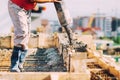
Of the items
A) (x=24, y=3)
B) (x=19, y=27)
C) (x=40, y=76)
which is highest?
(x=24, y=3)

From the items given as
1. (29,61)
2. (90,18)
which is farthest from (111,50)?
(90,18)

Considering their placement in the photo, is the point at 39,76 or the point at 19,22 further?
the point at 19,22

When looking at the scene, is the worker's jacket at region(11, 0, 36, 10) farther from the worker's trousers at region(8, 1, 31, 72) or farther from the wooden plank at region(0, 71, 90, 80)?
the wooden plank at region(0, 71, 90, 80)

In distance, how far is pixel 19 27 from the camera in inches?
245

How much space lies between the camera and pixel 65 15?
6172 mm

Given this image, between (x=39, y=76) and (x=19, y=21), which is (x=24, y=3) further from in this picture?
(x=39, y=76)

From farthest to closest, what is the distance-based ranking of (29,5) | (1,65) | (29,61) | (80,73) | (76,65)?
1. (29,61)
2. (1,65)
3. (29,5)
4. (76,65)
5. (80,73)

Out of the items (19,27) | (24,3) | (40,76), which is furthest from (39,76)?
(24,3)

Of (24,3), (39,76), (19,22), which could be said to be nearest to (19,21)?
(19,22)

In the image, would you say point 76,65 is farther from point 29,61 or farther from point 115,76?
point 29,61

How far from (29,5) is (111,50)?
46.5m

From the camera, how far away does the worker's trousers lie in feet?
20.5

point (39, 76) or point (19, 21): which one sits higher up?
point (19, 21)

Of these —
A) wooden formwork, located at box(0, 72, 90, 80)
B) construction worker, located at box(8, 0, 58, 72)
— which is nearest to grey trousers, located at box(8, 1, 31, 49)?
construction worker, located at box(8, 0, 58, 72)
